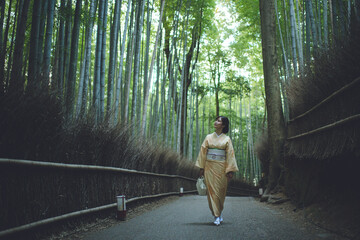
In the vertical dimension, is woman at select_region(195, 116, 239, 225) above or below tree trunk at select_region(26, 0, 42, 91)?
below

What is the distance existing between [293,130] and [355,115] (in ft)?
8.31

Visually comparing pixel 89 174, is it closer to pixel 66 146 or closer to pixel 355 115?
pixel 66 146

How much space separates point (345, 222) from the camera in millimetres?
2756

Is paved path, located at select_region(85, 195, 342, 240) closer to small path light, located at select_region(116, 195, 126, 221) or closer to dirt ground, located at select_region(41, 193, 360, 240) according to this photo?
dirt ground, located at select_region(41, 193, 360, 240)

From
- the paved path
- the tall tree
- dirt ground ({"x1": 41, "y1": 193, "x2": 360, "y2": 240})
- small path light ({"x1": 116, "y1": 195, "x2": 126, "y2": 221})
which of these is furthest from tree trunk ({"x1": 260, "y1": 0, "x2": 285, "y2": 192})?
the tall tree

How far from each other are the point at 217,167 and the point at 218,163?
0.16 feet

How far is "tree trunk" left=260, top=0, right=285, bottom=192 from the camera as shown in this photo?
254 inches

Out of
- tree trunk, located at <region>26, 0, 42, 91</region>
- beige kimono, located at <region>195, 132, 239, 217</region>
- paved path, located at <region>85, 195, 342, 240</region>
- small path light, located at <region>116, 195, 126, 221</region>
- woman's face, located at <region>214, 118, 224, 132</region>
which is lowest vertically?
paved path, located at <region>85, 195, 342, 240</region>

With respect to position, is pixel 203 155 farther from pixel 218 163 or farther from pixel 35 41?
pixel 35 41

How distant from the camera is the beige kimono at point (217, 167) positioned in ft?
12.3

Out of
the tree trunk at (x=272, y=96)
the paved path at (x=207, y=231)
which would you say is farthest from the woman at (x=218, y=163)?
the tree trunk at (x=272, y=96)

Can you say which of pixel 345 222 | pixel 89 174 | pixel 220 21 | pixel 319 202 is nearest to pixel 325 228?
pixel 345 222

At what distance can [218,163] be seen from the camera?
152 inches

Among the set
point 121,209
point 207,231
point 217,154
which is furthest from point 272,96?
point 207,231
